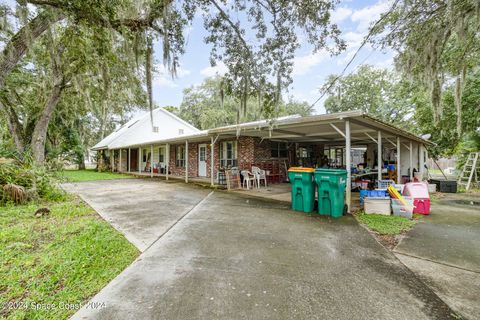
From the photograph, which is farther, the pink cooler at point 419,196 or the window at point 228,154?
the window at point 228,154

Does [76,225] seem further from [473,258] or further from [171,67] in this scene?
[473,258]

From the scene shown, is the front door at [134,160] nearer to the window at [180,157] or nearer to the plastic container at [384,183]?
the window at [180,157]

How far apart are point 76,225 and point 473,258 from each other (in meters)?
6.62

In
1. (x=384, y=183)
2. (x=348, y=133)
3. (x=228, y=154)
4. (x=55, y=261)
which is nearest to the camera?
(x=55, y=261)

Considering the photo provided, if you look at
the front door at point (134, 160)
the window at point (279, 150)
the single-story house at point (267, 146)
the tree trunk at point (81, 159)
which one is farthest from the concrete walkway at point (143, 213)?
the tree trunk at point (81, 159)

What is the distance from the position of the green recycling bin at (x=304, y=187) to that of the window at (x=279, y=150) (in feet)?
19.8

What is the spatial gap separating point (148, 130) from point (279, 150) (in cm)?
1331

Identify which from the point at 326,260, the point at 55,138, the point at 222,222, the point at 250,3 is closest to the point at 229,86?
the point at 250,3

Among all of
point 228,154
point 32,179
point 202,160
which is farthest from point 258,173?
point 32,179

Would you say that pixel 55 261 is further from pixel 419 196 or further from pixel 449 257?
pixel 419 196

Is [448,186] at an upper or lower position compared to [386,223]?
upper

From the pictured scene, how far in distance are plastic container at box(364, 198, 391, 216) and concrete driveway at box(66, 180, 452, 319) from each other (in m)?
1.49

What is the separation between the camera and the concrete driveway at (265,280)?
194cm

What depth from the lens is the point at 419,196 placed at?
5625 mm
